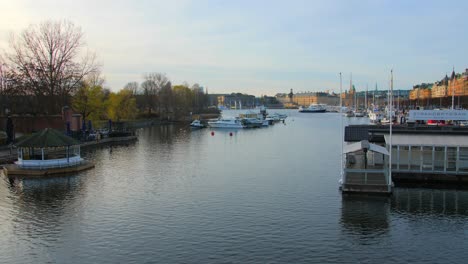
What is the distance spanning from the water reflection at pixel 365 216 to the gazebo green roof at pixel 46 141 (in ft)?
78.8

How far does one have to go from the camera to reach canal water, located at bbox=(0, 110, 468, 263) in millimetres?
19578

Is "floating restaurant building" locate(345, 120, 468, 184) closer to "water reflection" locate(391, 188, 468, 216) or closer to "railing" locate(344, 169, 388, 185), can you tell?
"water reflection" locate(391, 188, 468, 216)

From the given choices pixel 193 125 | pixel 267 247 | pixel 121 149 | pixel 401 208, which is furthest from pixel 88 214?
pixel 193 125

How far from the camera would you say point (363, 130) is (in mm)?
42375

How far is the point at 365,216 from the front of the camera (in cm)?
2512

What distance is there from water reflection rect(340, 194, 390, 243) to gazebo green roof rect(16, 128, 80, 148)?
24.0 meters

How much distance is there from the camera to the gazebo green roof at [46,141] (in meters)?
37.4

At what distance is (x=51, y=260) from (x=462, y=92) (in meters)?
184

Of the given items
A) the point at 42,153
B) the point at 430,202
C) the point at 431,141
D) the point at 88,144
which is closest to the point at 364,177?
the point at 430,202

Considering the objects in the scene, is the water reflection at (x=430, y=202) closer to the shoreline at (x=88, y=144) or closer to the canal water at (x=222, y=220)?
the canal water at (x=222, y=220)

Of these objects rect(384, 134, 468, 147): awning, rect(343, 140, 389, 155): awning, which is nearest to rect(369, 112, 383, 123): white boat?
rect(384, 134, 468, 147): awning

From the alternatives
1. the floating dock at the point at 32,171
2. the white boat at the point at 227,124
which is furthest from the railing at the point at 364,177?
the white boat at the point at 227,124

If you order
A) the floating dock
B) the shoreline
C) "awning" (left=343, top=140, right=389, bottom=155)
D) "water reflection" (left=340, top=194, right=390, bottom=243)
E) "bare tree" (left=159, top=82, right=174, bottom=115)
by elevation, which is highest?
"bare tree" (left=159, top=82, right=174, bottom=115)

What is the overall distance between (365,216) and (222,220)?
8020mm
